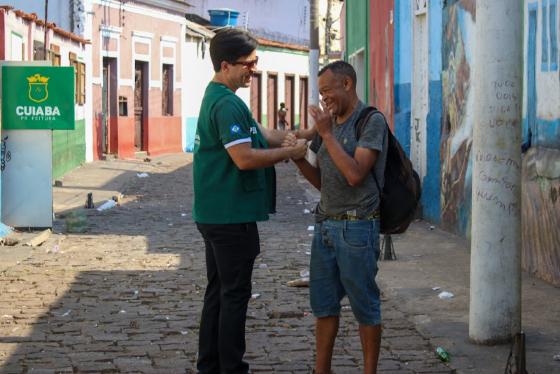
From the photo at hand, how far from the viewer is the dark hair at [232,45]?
5875 mm

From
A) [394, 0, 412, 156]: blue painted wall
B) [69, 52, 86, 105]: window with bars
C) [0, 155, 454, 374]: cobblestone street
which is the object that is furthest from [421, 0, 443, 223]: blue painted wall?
[69, 52, 86, 105]: window with bars

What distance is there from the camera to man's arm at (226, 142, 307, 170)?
5711 mm

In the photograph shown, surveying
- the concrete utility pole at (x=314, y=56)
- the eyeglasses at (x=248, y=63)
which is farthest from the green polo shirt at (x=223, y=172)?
the concrete utility pole at (x=314, y=56)

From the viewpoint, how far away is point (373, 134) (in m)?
5.52

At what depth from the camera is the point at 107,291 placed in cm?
926

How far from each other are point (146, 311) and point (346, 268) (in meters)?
3.02

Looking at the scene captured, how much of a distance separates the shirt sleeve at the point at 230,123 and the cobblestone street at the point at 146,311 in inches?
57.4

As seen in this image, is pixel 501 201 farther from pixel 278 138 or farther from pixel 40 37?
pixel 40 37

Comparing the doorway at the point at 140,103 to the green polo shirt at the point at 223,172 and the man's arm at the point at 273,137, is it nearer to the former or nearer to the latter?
the man's arm at the point at 273,137

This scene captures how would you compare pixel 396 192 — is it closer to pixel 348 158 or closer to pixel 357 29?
pixel 348 158

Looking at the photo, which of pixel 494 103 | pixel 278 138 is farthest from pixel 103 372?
pixel 494 103

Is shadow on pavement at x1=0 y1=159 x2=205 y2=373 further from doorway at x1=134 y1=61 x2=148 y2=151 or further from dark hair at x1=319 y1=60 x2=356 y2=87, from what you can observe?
doorway at x1=134 y1=61 x2=148 y2=151

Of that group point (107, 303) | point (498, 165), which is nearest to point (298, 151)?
point (498, 165)

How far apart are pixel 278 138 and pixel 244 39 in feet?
1.86
